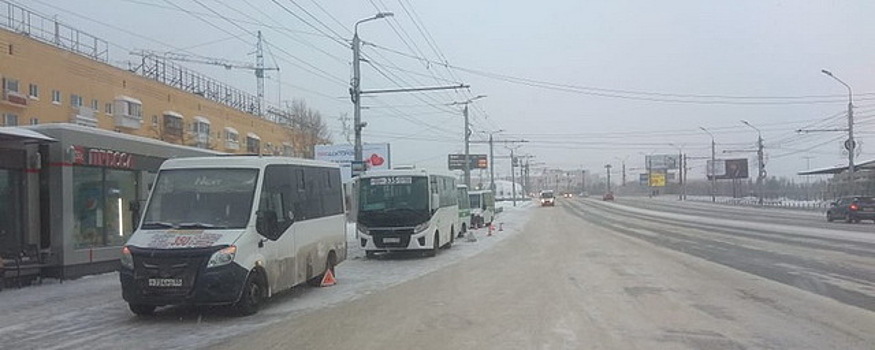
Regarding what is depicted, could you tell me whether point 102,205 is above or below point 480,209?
above

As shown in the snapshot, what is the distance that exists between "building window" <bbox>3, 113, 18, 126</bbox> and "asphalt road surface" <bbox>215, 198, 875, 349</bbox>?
95.7 feet

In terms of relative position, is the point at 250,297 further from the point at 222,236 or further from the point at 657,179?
the point at 657,179

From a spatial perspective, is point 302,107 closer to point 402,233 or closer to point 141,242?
point 402,233

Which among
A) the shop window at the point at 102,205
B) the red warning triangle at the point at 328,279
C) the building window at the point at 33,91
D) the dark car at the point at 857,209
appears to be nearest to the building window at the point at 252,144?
the building window at the point at 33,91

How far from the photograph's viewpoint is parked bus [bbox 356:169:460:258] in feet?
77.4

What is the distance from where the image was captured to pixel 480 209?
4581cm

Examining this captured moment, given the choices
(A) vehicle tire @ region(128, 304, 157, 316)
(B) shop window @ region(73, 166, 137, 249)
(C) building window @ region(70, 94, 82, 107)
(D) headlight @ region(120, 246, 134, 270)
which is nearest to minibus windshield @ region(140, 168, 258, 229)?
(D) headlight @ region(120, 246, 134, 270)

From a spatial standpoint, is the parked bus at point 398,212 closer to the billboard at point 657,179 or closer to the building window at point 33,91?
the building window at point 33,91

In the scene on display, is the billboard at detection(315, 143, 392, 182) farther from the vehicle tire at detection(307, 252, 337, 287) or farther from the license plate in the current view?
the license plate

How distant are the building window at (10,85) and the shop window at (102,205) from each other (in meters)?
26.3

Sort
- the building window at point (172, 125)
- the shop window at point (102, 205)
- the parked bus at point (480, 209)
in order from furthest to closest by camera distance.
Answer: the building window at point (172, 125), the parked bus at point (480, 209), the shop window at point (102, 205)

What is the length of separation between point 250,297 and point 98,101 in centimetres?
4264

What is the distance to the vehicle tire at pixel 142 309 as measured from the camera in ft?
38.0

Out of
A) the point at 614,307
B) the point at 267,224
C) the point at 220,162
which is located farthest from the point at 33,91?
the point at 614,307
